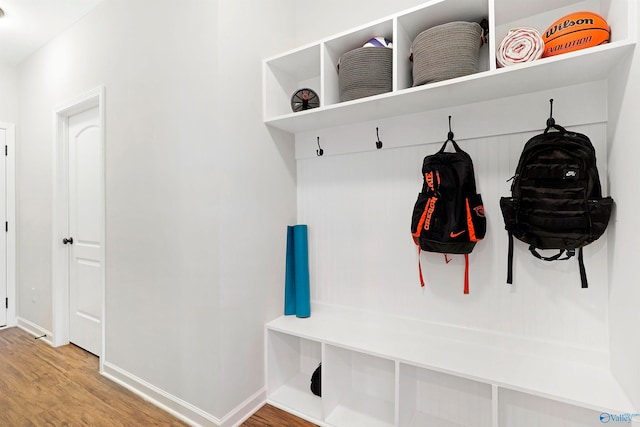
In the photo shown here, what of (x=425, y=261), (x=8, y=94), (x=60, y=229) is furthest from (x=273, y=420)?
(x=8, y=94)

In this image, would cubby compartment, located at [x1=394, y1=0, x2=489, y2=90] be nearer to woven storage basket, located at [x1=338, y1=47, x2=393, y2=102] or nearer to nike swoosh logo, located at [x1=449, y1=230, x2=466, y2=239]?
woven storage basket, located at [x1=338, y1=47, x2=393, y2=102]

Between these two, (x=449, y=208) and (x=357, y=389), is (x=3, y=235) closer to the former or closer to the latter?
(x=357, y=389)

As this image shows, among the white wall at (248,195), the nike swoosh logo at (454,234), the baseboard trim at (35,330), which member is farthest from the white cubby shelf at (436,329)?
the baseboard trim at (35,330)

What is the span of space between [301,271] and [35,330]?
2.92 m

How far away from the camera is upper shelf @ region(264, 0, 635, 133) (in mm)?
1160

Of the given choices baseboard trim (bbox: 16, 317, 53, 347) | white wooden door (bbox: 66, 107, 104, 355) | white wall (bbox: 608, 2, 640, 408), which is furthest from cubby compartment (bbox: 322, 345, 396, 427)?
baseboard trim (bbox: 16, 317, 53, 347)

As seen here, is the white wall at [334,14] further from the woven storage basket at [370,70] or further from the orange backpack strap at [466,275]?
the orange backpack strap at [466,275]

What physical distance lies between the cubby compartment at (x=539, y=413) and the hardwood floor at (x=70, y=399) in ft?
3.40

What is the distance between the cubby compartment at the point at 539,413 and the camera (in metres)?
1.35

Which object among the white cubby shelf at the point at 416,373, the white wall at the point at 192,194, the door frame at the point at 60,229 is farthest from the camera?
the door frame at the point at 60,229

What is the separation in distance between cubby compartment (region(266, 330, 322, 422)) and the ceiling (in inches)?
109

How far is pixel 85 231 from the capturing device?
261 cm

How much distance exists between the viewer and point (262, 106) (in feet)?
6.19

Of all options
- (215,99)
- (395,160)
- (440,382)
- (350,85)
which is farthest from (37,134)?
(440,382)
